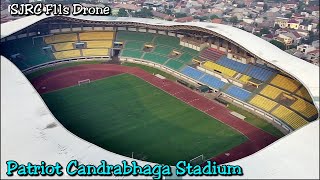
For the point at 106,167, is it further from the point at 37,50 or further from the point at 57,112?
the point at 37,50

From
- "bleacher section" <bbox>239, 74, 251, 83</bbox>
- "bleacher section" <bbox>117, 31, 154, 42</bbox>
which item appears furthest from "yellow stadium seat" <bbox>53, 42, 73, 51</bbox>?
"bleacher section" <bbox>239, 74, 251, 83</bbox>

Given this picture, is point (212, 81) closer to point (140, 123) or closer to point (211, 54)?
point (211, 54)

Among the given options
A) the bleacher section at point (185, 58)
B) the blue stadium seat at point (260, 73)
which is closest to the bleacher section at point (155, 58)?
the bleacher section at point (185, 58)

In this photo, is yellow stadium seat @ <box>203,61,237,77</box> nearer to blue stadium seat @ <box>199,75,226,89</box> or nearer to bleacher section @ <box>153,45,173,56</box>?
blue stadium seat @ <box>199,75,226,89</box>

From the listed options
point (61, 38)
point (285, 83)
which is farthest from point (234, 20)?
point (285, 83)

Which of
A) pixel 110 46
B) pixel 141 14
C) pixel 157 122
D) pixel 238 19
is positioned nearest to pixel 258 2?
pixel 238 19

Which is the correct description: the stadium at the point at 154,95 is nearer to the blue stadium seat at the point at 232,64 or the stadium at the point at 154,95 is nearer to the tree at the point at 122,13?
the blue stadium seat at the point at 232,64

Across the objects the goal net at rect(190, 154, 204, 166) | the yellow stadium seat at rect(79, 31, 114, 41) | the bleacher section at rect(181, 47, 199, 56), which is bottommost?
the goal net at rect(190, 154, 204, 166)
